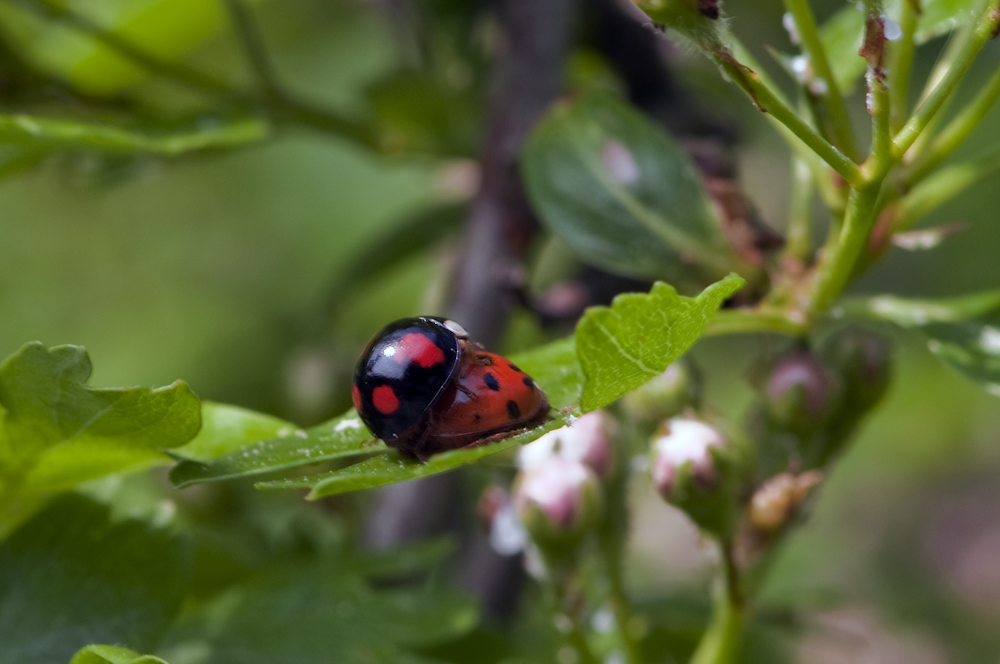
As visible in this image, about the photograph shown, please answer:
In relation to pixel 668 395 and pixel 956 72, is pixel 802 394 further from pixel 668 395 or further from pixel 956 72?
pixel 956 72

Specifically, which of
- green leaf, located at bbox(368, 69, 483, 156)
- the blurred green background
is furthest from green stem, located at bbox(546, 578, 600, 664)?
the blurred green background

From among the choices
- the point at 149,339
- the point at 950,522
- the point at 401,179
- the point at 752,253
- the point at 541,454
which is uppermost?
the point at 752,253

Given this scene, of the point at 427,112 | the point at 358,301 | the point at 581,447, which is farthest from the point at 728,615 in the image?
the point at 358,301

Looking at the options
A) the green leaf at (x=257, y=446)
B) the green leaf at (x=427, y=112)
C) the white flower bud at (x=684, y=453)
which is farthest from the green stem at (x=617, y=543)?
the green leaf at (x=427, y=112)

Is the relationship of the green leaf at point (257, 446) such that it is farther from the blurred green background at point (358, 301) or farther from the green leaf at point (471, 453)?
the blurred green background at point (358, 301)

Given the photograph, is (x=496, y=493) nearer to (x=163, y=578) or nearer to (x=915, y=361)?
(x=163, y=578)

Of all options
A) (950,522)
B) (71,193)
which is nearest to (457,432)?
(71,193)

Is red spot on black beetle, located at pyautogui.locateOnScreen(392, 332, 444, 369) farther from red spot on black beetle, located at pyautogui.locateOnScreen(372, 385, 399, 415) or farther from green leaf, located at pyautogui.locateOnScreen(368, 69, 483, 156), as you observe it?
green leaf, located at pyautogui.locateOnScreen(368, 69, 483, 156)
